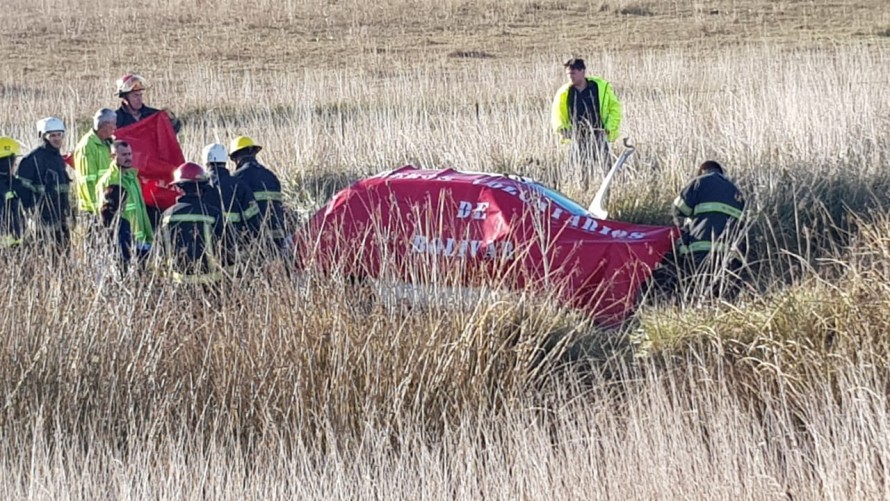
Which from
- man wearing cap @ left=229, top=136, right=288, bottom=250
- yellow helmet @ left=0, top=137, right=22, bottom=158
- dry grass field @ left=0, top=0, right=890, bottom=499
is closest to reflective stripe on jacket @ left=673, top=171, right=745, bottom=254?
dry grass field @ left=0, top=0, right=890, bottom=499

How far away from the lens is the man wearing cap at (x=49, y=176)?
32.0ft

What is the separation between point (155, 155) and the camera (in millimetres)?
10688

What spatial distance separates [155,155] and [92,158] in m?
0.66

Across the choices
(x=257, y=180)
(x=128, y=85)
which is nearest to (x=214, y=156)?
(x=257, y=180)

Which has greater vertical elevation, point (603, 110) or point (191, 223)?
point (603, 110)

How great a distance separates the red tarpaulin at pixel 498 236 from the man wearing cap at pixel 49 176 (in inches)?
81.2

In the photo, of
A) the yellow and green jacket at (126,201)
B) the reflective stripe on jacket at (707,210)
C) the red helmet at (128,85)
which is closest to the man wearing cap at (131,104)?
the red helmet at (128,85)

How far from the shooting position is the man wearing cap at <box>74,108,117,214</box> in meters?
10.1

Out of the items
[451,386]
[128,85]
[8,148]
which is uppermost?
[128,85]

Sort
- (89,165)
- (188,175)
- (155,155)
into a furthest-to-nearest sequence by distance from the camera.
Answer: (155,155) → (89,165) → (188,175)

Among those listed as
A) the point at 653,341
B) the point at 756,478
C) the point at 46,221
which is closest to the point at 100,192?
the point at 46,221

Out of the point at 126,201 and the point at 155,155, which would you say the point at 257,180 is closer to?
the point at 126,201

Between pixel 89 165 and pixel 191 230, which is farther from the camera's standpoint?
pixel 89 165

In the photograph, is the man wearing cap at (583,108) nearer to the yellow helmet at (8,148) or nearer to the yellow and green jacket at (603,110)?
the yellow and green jacket at (603,110)
